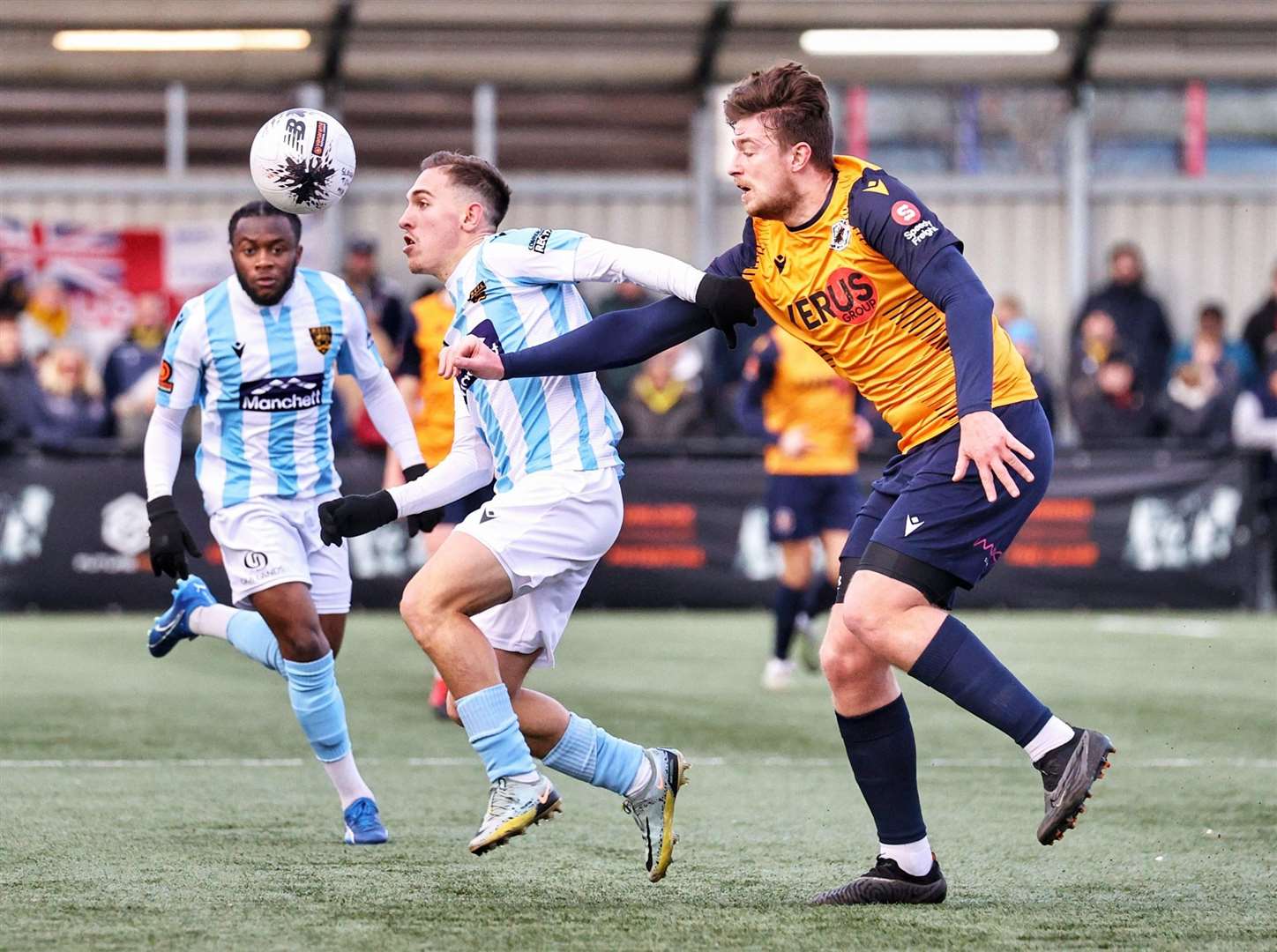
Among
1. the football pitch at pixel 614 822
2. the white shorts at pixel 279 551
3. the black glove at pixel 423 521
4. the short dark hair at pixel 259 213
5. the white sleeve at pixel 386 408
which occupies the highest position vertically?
the short dark hair at pixel 259 213

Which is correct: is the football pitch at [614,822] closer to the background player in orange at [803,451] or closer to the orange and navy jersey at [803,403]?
the background player in orange at [803,451]

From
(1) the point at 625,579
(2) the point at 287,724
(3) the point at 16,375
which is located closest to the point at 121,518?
(3) the point at 16,375

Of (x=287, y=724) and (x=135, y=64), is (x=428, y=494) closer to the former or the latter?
(x=287, y=724)

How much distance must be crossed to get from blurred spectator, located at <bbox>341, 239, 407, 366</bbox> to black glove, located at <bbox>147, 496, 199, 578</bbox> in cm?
898

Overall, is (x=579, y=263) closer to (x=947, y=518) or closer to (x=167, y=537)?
(x=947, y=518)

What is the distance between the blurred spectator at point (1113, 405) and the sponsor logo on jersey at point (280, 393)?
10.6 metres

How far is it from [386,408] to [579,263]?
5.39ft

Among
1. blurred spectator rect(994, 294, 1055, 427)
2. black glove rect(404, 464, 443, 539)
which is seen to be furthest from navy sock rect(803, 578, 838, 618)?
black glove rect(404, 464, 443, 539)

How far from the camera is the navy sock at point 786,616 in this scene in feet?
37.2

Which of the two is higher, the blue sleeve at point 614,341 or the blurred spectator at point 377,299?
the blurred spectator at point 377,299

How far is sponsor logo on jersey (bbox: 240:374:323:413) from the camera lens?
664cm

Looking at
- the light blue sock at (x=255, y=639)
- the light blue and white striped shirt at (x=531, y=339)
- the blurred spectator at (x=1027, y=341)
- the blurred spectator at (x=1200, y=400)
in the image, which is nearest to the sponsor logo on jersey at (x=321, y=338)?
the light blue sock at (x=255, y=639)

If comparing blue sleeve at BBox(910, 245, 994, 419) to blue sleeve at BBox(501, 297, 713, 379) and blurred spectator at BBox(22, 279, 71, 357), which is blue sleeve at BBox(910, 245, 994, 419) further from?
blurred spectator at BBox(22, 279, 71, 357)

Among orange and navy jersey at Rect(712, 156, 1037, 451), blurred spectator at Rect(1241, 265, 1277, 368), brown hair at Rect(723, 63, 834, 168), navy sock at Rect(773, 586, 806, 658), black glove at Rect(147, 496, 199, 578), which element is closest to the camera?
orange and navy jersey at Rect(712, 156, 1037, 451)
